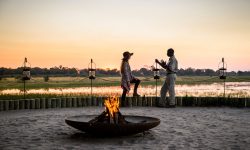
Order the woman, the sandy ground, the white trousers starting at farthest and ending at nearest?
the woman, the white trousers, the sandy ground

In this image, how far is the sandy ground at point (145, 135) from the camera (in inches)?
290

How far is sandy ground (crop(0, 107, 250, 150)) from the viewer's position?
24.1 ft

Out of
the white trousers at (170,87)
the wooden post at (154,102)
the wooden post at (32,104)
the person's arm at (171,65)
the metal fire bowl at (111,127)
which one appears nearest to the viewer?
the metal fire bowl at (111,127)

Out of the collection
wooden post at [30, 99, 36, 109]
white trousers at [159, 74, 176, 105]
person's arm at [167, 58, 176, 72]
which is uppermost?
person's arm at [167, 58, 176, 72]

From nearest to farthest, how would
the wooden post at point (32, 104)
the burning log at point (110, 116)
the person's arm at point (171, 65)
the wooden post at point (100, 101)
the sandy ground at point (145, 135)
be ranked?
the sandy ground at point (145, 135), the burning log at point (110, 116), the wooden post at point (32, 104), the person's arm at point (171, 65), the wooden post at point (100, 101)

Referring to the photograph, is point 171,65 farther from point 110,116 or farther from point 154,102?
point 110,116

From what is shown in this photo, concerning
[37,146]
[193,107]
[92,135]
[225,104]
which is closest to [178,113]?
[193,107]

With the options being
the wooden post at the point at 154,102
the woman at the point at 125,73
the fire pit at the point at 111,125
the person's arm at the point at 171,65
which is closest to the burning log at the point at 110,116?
the fire pit at the point at 111,125

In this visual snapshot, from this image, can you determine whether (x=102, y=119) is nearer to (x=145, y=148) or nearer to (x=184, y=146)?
(x=145, y=148)

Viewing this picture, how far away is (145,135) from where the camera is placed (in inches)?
337

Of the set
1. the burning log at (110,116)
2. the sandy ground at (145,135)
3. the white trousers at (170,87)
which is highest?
the white trousers at (170,87)

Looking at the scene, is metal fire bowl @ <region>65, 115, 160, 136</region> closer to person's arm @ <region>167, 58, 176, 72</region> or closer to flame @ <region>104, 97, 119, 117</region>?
flame @ <region>104, 97, 119, 117</region>

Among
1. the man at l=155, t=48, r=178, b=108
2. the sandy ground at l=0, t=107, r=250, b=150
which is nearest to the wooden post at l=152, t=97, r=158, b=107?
the man at l=155, t=48, r=178, b=108

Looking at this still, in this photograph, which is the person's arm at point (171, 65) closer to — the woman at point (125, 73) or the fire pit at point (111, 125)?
the woman at point (125, 73)
